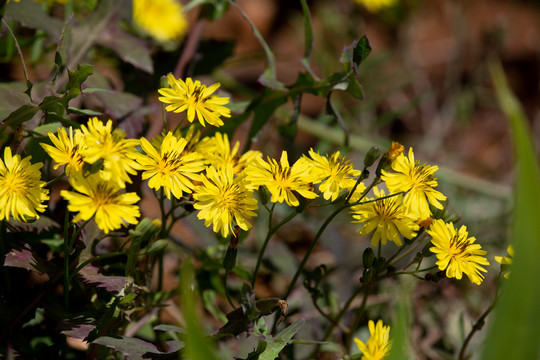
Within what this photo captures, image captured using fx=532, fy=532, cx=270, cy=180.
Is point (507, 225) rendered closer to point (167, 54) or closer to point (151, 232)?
point (167, 54)

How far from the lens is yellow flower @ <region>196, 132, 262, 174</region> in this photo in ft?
3.15

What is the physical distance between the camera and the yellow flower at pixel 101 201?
76 cm

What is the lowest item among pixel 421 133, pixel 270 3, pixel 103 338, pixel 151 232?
pixel 103 338

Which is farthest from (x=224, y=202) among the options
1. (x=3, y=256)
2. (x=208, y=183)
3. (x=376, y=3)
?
(x=376, y=3)

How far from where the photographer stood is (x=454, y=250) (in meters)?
0.88

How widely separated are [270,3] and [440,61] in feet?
3.25

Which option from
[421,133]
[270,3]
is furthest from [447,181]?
[270,3]

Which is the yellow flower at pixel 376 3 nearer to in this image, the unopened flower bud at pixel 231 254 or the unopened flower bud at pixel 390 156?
the unopened flower bud at pixel 390 156

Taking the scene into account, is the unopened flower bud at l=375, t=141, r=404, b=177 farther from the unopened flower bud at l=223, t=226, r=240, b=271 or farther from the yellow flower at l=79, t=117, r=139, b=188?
the yellow flower at l=79, t=117, r=139, b=188

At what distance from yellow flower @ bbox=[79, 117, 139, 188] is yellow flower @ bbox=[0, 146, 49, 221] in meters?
0.10

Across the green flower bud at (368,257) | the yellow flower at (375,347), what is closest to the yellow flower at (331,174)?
the green flower bud at (368,257)

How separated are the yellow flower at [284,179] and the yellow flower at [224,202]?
0.09 ft

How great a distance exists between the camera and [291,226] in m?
1.93

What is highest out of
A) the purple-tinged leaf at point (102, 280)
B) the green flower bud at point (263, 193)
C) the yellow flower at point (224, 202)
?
the green flower bud at point (263, 193)
